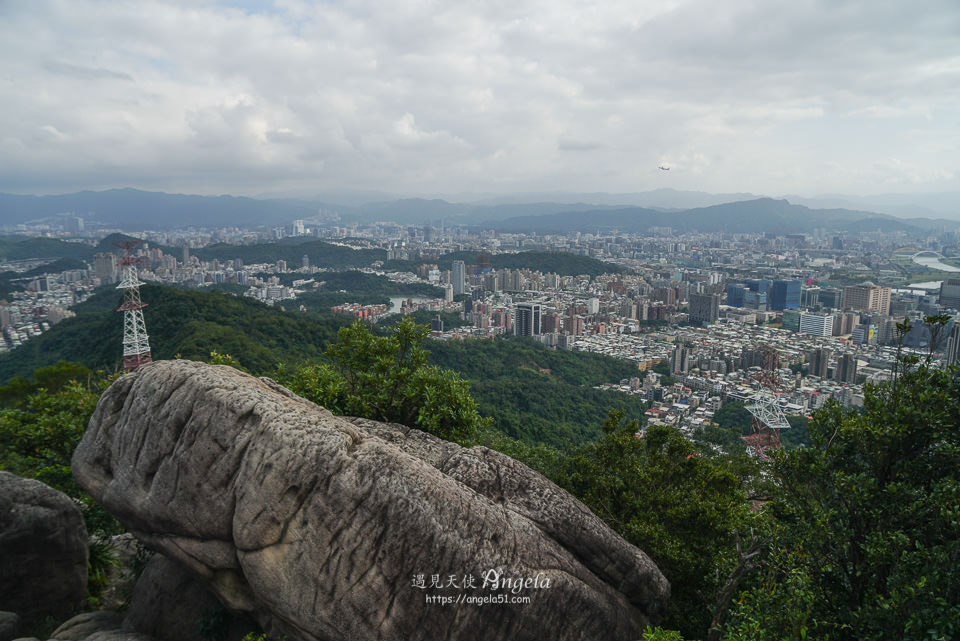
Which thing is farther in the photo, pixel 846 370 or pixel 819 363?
pixel 819 363

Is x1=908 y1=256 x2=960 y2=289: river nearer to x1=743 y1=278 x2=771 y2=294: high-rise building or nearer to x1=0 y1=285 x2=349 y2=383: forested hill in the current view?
x1=743 y1=278 x2=771 y2=294: high-rise building

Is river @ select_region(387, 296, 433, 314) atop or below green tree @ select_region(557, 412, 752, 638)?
below

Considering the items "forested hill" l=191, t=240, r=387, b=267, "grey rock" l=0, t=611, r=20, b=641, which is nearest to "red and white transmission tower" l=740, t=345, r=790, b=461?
"grey rock" l=0, t=611, r=20, b=641

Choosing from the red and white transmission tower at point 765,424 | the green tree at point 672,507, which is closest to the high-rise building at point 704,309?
the red and white transmission tower at point 765,424

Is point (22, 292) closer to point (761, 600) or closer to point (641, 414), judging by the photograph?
point (641, 414)

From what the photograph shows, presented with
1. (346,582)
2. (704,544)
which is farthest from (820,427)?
(346,582)

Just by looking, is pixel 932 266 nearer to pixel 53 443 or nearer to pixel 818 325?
pixel 818 325

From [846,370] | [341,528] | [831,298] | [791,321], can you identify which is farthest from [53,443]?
[831,298]

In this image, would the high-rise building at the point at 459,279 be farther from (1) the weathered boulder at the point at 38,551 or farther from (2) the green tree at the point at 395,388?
(1) the weathered boulder at the point at 38,551
